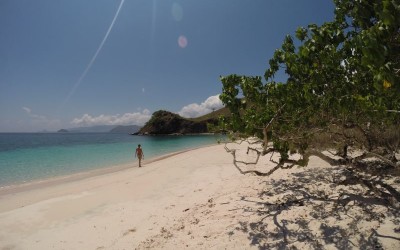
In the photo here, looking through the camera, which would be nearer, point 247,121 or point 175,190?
point 247,121

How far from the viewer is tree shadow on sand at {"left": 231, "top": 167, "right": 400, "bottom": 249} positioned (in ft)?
17.7

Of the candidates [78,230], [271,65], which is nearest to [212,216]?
[78,230]

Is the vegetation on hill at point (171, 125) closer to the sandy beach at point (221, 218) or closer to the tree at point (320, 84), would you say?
the sandy beach at point (221, 218)

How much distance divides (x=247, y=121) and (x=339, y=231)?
11.0 feet

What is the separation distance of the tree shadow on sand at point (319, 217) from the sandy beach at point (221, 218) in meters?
0.02

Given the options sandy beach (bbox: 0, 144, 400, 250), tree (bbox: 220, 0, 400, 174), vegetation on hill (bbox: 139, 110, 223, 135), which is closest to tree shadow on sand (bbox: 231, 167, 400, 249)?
sandy beach (bbox: 0, 144, 400, 250)

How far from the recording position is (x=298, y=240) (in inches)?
221

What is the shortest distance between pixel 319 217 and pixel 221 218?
2573mm

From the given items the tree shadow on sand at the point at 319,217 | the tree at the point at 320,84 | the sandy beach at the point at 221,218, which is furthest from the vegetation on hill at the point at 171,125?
the tree at the point at 320,84

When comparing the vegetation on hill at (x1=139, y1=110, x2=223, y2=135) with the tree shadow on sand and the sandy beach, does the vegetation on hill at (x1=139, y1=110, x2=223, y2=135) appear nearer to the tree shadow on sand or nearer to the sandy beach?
the sandy beach

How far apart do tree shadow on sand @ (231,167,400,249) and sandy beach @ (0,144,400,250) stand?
0.02 meters

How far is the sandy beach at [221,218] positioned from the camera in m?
5.71

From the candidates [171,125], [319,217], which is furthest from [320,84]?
[171,125]

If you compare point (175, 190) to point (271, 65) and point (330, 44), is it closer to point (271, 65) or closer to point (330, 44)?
point (271, 65)
